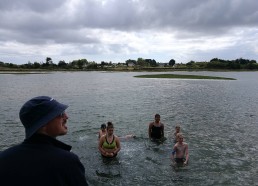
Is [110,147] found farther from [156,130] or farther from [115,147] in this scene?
[156,130]

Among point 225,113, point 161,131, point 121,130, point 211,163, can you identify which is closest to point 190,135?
point 161,131

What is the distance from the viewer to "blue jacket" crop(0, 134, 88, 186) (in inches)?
119

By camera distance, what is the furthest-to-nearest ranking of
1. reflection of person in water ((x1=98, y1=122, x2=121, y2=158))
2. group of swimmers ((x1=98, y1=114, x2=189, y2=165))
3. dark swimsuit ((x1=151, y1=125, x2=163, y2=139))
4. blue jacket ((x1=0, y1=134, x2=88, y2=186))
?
1. dark swimsuit ((x1=151, y1=125, x2=163, y2=139))
2. reflection of person in water ((x1=98, y1=122, x2=121, y2=158))
3. group of swimmers ((x1=98, y1=114, x2=189, y2=165))
4. blue jacket ((x1=0, y1=134, x2=88, y2=186))

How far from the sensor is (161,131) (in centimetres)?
2111

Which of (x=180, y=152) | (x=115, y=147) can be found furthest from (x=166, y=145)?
(x=115, y=147)

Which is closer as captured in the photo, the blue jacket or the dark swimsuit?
the blue jacket

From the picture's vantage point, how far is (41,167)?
3.03 metres

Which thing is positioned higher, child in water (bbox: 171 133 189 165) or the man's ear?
the man's ear

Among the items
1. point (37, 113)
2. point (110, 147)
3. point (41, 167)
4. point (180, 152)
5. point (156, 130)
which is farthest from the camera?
point (156, 130)

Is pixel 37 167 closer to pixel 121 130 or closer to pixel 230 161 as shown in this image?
pixel 230 161

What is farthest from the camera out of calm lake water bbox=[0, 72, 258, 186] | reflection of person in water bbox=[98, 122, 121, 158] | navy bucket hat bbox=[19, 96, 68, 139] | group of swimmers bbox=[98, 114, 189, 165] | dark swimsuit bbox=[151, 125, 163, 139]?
dark swimsuit bbox=[151, 125, 163, 139]

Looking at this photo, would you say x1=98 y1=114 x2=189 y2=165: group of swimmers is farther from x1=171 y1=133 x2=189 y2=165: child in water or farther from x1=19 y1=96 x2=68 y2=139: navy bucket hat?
x1=19 y1=96 x2=68 y2=139: navy bucket hat

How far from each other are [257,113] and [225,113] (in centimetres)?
363

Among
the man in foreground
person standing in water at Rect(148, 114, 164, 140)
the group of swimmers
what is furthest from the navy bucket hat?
person standing in water at Rect(148, 114, 164, 140)
